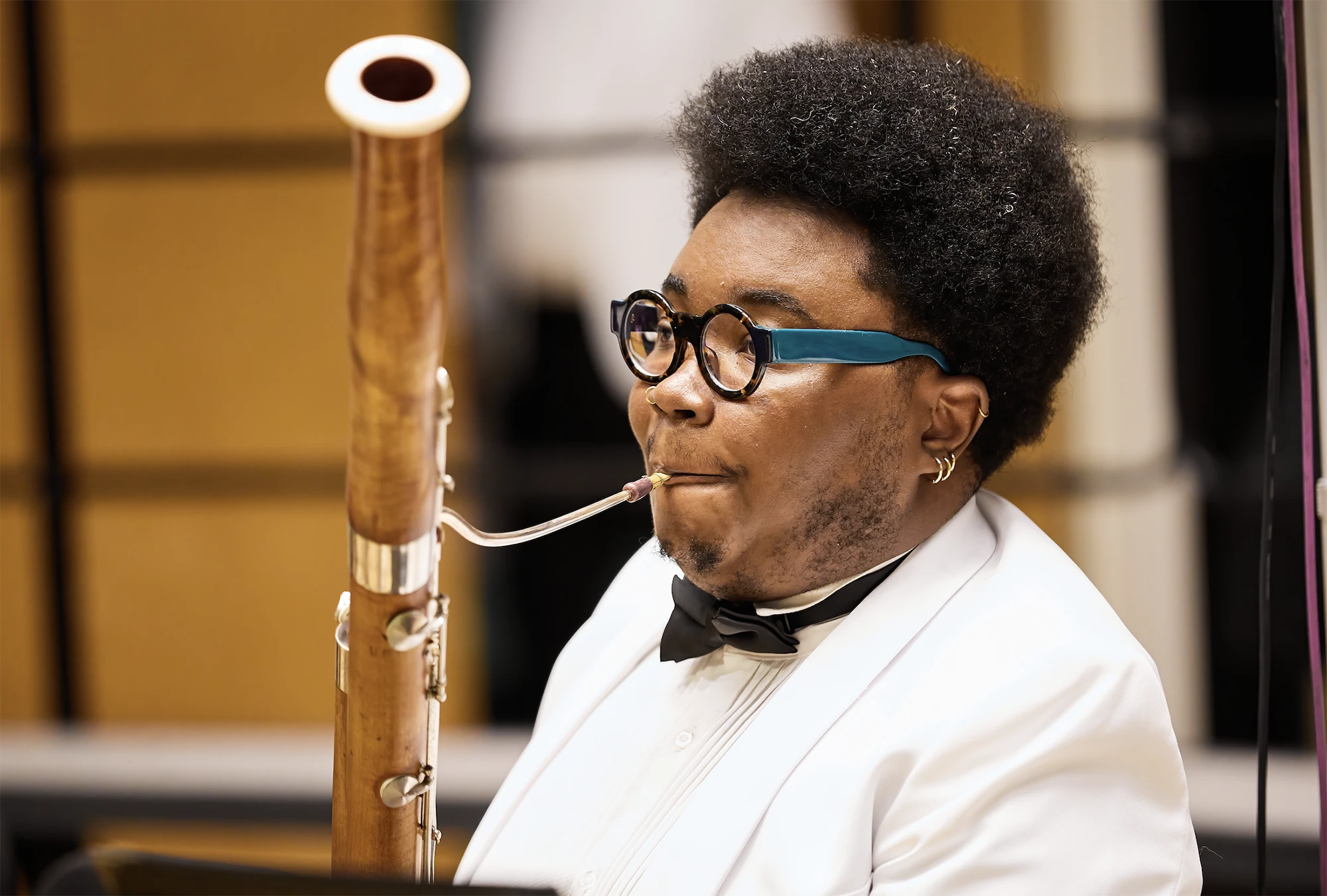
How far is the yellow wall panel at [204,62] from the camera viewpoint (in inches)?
143

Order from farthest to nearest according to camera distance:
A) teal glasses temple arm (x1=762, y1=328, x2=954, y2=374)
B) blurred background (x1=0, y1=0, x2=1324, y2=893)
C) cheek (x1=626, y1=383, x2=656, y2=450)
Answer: blurred background (x1=0, y1=0, x2=1324, y2=893) → cheek (x1=626, y1=383, x2=656, y2=450) → teal glasses temple arm (x1=762, y1=328, x2=954, y2=374)

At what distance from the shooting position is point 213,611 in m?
3.80

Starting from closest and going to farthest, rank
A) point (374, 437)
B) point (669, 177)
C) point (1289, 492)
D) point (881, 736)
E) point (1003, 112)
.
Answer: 1. point (374, 437)
2. point (881, 736)
3. point (1003, 112)
4. point (1289, 492)
5. point (669, 177)

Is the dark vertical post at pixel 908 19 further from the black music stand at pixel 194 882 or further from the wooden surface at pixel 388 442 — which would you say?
the black music stand at pixel 194 882

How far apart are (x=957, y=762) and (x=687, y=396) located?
1.37 ft

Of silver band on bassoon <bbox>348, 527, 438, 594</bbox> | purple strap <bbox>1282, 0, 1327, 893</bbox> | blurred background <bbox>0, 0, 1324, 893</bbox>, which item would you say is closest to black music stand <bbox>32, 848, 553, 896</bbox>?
silver band on bassoon <bbox>348, 527, 438, 594</bbox>

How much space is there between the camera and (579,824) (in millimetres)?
1351

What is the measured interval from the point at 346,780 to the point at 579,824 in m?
0.26

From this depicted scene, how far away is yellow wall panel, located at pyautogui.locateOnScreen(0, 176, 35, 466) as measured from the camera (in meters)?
3.71

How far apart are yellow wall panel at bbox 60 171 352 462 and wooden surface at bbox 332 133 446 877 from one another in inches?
102

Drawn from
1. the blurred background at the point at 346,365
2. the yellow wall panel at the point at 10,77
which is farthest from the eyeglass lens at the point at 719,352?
the yellow wall panel at the point at 10,77

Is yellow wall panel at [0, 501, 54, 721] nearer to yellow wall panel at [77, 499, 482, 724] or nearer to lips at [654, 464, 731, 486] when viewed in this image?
yellow wall panel at [77, 499, 482, 724]

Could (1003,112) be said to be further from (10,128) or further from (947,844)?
(10,128)

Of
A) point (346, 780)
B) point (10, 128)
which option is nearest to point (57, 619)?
point (10, 128)
